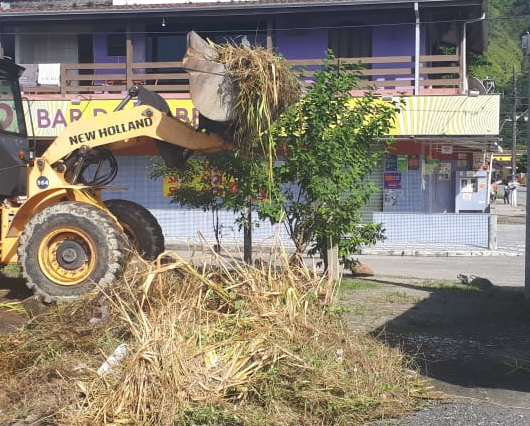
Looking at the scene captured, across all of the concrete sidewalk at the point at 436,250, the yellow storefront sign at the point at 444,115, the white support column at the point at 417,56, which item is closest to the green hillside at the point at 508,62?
the white support column at the point at 417,56

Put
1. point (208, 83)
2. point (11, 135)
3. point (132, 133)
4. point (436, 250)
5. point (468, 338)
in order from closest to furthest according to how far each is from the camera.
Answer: point (208, 83) < point (468, 338) < point (132, 133) < point (11, 135) < point (436, 250)

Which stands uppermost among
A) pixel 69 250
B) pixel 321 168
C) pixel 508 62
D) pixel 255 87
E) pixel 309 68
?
pixel 508 62

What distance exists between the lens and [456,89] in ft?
71.9

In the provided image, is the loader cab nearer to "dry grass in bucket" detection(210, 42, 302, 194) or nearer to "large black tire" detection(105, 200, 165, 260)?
"large black tire" detection(105, 200, 165, 260)

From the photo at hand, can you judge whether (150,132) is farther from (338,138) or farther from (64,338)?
(64,338)

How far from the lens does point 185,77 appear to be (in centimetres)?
2239

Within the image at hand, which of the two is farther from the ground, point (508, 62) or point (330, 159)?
point (508, 62)

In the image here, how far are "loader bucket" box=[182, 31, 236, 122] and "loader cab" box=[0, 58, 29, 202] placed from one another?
9.89 feet

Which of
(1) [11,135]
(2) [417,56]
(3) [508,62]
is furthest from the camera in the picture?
(3) [508,62]

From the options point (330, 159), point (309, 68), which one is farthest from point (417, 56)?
point (330, 159)

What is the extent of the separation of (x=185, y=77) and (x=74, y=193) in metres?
13.5

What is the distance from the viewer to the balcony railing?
838 inches

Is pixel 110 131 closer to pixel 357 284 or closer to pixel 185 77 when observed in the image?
pixel 357 284

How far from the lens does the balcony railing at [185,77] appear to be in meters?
21.3
